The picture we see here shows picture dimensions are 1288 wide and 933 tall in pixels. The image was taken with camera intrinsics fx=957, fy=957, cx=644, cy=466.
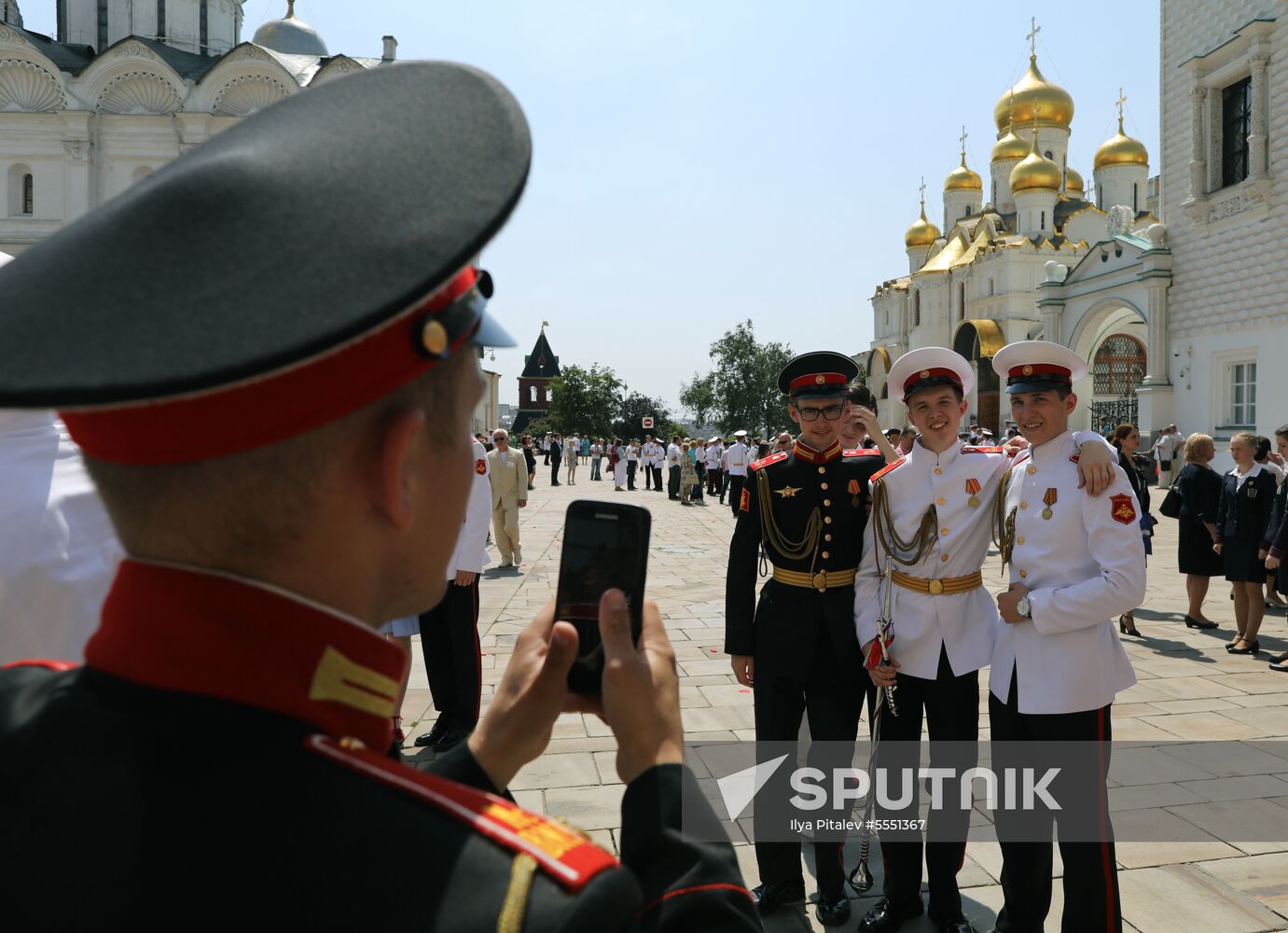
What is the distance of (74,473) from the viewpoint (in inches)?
66.7

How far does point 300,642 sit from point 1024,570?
3258mm

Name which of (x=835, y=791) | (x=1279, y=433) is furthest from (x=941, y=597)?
(x=1279, y=433)

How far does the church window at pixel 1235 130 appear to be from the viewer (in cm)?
2364

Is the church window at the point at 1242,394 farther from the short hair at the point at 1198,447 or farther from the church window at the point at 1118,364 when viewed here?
the short hair at the point at 1198,447

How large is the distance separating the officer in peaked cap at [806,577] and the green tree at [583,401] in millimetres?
52493

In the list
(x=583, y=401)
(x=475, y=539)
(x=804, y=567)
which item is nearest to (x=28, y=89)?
(x=583, y=401)

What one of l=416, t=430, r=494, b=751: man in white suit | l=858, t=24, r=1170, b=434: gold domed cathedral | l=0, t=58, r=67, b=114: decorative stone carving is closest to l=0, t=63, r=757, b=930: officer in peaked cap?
l=416, t=430, r=494, b=751: man in white suit

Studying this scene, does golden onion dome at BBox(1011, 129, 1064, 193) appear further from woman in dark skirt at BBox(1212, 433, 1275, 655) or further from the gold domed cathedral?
woman in dark skirt at BBox(1212, 433, 1275, 655)

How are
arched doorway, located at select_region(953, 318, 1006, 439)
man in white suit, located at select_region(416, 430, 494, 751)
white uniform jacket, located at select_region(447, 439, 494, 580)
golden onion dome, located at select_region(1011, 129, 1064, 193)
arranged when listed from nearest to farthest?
man in white suit, located at select_region(416, 430, 494, 751)
white uniform jacket, located at select_region(447, 439, 494, 580)
arched doorway, located at select_region(953, 318, 1006, 439)
golden onion dome, located at select_region(1011, 129, 1064, 193)

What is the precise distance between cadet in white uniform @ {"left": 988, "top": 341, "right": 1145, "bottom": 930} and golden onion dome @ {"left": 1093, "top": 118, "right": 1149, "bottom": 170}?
4943 centimetres

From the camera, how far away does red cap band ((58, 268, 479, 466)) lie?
789 millimetres

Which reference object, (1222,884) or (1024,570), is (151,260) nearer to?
(1024,570)

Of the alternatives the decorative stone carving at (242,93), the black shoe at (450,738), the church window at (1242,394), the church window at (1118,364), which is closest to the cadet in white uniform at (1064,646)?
the black shoe at (450,738)

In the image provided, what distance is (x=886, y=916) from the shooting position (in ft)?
11.8
